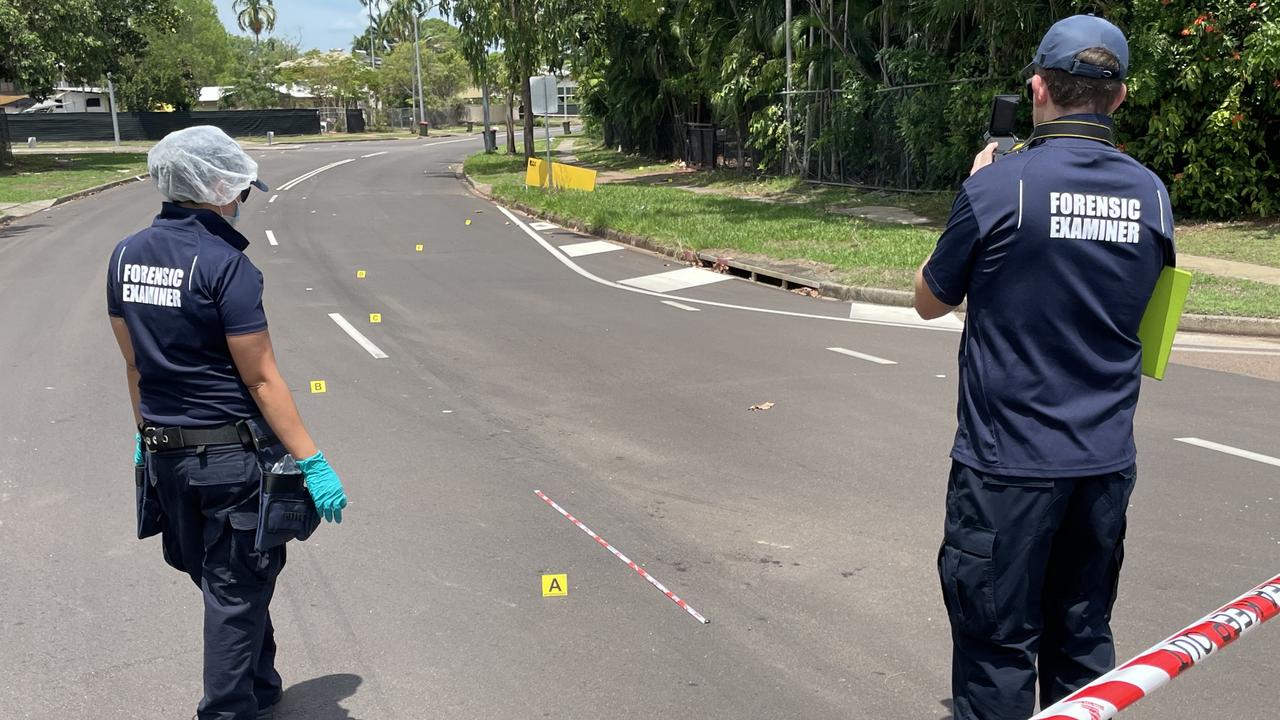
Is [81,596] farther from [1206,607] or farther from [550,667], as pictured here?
[1206,607]

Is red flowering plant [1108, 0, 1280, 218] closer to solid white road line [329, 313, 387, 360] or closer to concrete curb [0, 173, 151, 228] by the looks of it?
solid white road line [329, 313, 387, 360]

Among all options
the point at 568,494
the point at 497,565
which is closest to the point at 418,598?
the point at 497,565

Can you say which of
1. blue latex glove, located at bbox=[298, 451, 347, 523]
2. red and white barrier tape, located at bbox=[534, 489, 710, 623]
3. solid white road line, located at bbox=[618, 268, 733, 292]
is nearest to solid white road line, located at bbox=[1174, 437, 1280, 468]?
red and white barrier tape, located at bbox=[534, 489, 710, 623]

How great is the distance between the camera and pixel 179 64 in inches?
2931

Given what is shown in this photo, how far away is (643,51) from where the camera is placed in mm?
34375

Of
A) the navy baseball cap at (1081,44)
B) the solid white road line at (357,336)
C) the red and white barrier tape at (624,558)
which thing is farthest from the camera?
the solid white road line at (357,336)

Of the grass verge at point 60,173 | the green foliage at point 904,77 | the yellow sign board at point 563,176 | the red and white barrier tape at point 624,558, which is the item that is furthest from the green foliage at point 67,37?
the red and white barrier tape at point 624,558

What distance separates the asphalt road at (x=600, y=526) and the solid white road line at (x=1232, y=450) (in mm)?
103

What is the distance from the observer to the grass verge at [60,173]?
94.9ft

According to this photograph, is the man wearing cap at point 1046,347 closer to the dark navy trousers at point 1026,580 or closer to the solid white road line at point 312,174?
the dark navy trousers at point 1026,580

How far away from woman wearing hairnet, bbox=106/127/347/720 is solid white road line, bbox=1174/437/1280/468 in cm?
552

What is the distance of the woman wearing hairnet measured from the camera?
333 centimetres

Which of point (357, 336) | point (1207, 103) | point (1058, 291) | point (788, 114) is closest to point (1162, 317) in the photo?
point (1058, 291)

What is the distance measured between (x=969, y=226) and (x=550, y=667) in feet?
7.82
